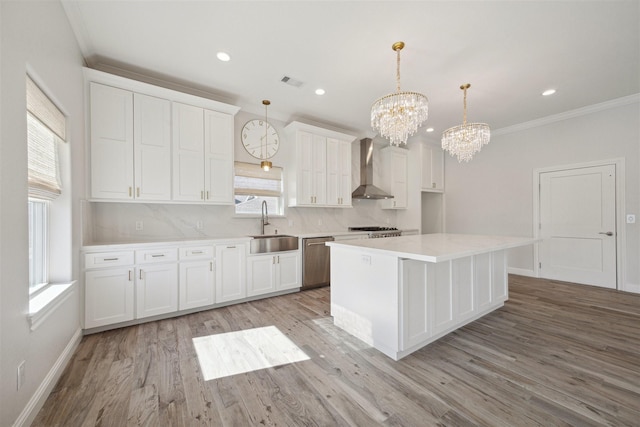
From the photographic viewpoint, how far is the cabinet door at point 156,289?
2.65 meters

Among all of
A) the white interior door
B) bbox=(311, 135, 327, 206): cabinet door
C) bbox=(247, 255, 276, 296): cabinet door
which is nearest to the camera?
bbox=(247, 255, 276, 296): cabinet door

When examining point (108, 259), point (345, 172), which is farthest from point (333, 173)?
point (108, 259)

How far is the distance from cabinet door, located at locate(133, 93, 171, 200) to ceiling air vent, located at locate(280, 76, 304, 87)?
4.73 feet

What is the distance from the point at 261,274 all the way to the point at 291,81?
2617mm

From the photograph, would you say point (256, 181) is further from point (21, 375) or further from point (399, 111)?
point (21, 375)

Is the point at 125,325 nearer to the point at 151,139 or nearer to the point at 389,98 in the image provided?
the point at 151,139

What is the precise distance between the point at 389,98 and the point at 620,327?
333cm

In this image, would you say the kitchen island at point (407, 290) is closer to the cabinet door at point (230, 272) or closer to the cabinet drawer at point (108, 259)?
the cabinet door at point (230, 272)

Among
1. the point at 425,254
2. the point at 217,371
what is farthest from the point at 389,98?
the point at 217,371

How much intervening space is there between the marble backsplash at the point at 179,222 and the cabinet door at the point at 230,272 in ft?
1.89

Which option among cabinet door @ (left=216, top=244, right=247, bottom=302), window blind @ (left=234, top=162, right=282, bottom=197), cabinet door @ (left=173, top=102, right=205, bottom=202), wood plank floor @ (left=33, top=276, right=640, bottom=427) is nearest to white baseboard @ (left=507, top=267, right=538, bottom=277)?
wood plank floor @ (left=33, top=276, right=640, bottom=427)

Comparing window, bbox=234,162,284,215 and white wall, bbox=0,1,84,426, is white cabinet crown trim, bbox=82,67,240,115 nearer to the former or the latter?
white wall, bbox=0,1,84,426

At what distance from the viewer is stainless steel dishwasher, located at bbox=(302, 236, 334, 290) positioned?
3895 mm

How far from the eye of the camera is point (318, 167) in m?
4.37
